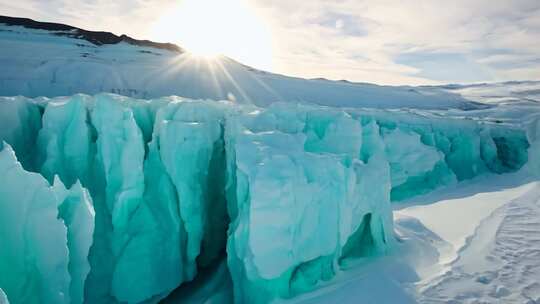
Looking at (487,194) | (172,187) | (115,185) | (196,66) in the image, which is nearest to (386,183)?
(172,187)

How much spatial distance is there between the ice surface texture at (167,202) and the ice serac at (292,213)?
0.06 feet

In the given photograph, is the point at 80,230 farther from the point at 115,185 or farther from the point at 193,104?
the point at 193,104

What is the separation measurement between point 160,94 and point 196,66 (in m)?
6.07

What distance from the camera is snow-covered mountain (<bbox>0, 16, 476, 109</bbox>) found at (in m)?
21.9

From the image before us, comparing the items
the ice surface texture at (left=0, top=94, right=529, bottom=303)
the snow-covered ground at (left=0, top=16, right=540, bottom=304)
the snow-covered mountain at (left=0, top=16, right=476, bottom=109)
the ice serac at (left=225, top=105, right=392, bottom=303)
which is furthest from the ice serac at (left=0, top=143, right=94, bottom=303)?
the snow-covered mountain at (left=0, top=16, right=476, bottom=109)

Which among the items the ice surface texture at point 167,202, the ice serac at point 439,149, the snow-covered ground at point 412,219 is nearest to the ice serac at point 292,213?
the ice surface texture at point 167,202

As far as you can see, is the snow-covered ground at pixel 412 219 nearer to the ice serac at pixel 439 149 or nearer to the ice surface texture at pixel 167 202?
the ice serac at pixel 439 149

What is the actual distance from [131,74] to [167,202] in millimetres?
19790

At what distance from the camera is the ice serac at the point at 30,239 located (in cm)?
415

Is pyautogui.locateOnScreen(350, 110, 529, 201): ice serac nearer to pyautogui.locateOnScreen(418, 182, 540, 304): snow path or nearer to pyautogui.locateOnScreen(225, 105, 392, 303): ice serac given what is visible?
pyautogui.locateOnScreen(418, 182, 540, 304): snow path

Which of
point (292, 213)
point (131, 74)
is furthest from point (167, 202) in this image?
point (131, 74)

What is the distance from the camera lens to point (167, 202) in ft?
22.3

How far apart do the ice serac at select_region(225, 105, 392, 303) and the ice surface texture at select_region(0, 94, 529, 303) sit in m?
0.02

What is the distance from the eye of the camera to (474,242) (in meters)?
6.85
